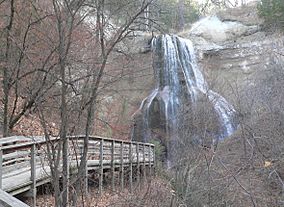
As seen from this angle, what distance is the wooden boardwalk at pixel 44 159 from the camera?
24.2 ft

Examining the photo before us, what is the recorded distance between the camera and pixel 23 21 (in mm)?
13852

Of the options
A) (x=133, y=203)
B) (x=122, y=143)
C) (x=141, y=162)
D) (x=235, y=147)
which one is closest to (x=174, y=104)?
(x=235, y=147)

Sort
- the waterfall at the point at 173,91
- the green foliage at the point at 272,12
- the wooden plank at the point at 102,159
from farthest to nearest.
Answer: the green foliage at the point at 272,12
the waterfall at the point at 173,91
the wooden plank at the point at 102,159

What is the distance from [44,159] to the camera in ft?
27.6

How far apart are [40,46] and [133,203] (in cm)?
684

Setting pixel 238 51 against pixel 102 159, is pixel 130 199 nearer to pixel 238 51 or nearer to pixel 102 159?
pixel 102 159

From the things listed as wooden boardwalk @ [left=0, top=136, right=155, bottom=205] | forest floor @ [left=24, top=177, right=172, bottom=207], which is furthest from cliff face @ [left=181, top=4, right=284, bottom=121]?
forest floor @ [left=24, top=177, right=172, bottom=207]

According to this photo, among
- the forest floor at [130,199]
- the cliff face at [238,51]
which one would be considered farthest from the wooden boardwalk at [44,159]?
the cliff face at [238,51]

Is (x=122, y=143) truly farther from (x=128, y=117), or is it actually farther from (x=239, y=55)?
(x=239, y=55)

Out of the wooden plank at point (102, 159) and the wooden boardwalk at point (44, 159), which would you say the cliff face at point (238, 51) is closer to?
the wooden boardwalk at point (44, 159)

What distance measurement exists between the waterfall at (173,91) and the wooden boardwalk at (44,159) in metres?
7.66

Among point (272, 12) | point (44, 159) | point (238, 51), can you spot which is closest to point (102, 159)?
point (44, 159)

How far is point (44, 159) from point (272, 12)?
30.4 meters

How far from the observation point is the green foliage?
112ft
